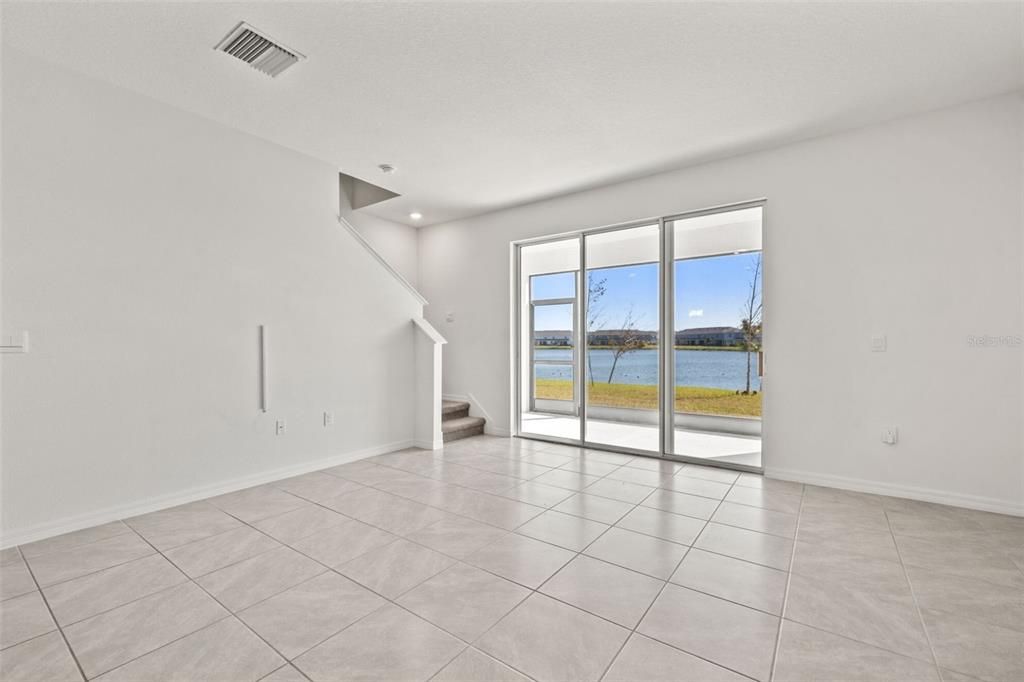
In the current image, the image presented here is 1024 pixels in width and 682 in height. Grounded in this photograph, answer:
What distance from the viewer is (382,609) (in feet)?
6.56

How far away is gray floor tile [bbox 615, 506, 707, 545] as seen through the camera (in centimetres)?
274

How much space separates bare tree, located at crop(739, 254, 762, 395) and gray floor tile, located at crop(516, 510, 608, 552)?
2319mm

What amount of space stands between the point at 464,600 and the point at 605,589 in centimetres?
67

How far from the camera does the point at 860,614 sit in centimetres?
194

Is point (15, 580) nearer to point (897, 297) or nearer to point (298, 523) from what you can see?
point (298, 523)

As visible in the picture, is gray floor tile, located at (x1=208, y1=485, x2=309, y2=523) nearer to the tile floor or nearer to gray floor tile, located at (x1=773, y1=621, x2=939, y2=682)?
the tile floor

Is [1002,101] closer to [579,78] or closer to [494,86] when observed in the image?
[579,78]

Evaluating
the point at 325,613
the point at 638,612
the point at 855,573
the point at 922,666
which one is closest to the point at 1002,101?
the point at 855,573

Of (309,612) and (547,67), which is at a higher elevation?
(547,67)

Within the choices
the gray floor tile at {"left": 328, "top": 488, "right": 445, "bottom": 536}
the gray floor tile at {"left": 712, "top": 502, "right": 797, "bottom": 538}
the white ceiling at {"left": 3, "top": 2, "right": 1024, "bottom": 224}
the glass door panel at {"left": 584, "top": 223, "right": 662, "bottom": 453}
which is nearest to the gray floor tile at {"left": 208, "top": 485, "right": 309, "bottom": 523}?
the gray floor tile at {"left": 328, "top": 488, "right": 445, "bottom": 536}

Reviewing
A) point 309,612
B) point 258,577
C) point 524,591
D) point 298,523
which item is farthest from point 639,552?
point 298,523

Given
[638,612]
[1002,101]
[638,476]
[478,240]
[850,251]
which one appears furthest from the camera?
[478,240]

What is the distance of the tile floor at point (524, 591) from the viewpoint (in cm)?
167

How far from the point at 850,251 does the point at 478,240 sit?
3.91 metres
